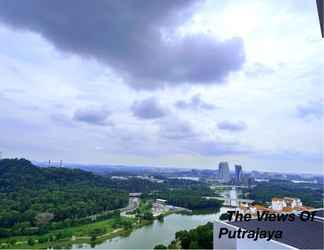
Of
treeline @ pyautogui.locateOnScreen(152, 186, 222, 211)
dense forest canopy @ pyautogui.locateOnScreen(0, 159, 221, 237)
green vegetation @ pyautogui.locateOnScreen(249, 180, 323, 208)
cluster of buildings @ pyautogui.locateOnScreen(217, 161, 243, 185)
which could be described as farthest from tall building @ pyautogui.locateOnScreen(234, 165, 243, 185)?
treeline @ pyautogui.locateOnScreen(152, 186, 222, 211)

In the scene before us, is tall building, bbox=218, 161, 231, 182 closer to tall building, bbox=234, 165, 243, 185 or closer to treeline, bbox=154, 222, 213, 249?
tall building, bbox=234, 165, 243, 185

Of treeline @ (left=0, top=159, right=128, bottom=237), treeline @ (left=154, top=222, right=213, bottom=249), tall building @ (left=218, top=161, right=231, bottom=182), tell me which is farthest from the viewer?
tall building @ (left=218, top=161, right=231, bottom=182)

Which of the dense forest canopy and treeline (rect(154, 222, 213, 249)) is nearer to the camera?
treeline (rect(154, 222, 213, 249))

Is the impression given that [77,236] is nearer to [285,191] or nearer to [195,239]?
[195,239]

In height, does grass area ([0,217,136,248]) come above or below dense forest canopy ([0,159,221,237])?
below

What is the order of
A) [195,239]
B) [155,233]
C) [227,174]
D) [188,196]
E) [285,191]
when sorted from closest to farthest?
[195,239]
[285,191]
[155,233]
[227,174]
[188,196]

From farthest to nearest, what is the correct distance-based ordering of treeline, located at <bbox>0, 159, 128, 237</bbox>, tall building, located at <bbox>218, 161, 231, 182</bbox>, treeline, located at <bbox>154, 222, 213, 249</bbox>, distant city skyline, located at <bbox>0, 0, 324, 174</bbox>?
tall building, located at <bbox>218, 161, 231, 182</bbox>, treeline, located at <bbox>0, 159, 128, 237</bbox>, distant city skyline, located at <bbox>0, 0, 324, 174</bbox>, treeline, located at <bbox>154, 222, 213, 249</bbox>

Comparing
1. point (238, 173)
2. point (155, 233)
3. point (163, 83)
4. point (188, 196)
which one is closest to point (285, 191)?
point (238, 173)
